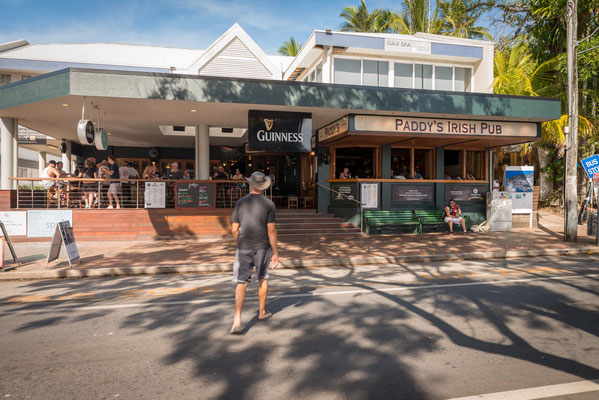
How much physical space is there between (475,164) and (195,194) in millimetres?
11863

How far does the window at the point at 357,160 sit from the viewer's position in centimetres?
1692

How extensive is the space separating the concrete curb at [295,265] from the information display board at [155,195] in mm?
4994

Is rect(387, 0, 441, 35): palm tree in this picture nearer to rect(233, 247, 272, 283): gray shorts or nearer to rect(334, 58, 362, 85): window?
rect(334, 58, 362, 85): window

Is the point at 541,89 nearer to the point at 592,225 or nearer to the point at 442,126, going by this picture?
the point at 592,225

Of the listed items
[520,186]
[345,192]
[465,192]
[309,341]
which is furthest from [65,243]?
[520,186]

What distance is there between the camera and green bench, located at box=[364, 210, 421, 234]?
13750mm

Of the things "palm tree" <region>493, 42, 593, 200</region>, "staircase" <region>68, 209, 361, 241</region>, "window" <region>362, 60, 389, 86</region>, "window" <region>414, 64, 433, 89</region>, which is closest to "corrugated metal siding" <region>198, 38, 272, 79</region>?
"window" <region>362, 60, 389, 86</region>

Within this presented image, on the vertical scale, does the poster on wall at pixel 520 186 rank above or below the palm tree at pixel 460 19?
below

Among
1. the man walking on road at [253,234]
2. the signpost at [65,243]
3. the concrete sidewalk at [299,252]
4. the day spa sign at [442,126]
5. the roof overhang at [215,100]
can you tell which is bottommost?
the concrete sidewalk at [299,252]

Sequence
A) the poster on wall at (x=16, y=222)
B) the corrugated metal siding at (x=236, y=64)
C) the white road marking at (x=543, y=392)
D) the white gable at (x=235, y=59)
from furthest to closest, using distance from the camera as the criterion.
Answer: the corrugated metal siding at (x=236, y=64), the white gable at (x=235, y=59), the poster on wall at (x=16, y=222), the white road marking at (x=543, y=392)

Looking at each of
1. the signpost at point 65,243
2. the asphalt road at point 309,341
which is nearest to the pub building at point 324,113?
the signpost at point 65,243

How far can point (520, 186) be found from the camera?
15562 millimetres

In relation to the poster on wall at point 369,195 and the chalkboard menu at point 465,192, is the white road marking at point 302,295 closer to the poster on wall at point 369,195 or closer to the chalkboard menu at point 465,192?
the poster on wall at point 369,195

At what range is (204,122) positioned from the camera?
14703 mm
